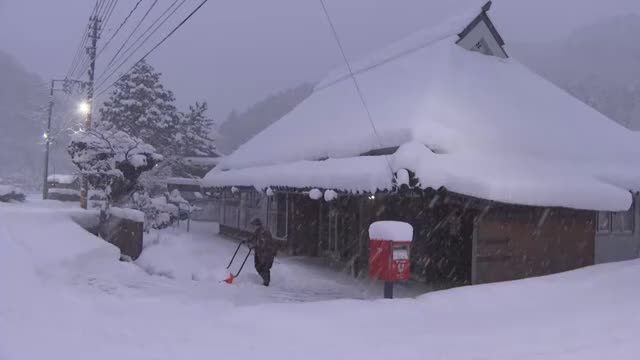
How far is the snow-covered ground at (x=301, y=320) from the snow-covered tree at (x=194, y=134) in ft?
91.3

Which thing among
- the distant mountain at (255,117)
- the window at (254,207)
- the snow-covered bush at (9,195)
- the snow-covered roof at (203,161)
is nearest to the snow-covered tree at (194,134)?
the snow-covered roof at (203,161)

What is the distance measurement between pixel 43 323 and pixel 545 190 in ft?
26.5

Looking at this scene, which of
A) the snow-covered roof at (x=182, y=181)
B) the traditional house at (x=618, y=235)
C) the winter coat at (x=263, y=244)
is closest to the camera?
the winter coat at (x=263, y=244)

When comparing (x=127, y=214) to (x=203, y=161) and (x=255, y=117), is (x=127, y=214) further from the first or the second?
(x=255, y=117)

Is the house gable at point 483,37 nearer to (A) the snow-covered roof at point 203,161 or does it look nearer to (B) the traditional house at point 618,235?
(B) the traditional house at point 618,235

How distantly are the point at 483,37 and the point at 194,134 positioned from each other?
86.6 ft

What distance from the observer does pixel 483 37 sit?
16.0m

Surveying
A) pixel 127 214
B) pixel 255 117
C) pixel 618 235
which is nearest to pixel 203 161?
pixel 127 214

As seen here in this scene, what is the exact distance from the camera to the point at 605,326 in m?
5.92

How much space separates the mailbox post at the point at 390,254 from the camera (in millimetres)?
7672

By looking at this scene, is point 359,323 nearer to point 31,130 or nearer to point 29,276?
point 29,276

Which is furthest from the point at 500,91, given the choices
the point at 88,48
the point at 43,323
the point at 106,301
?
the point at 88,48

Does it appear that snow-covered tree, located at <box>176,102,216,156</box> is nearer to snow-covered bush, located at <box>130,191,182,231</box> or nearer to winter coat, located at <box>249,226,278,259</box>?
snow-covered bush, located at <box>130,191,182,231</box>

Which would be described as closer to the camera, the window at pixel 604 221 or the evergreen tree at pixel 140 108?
the window at pixel 604 221
